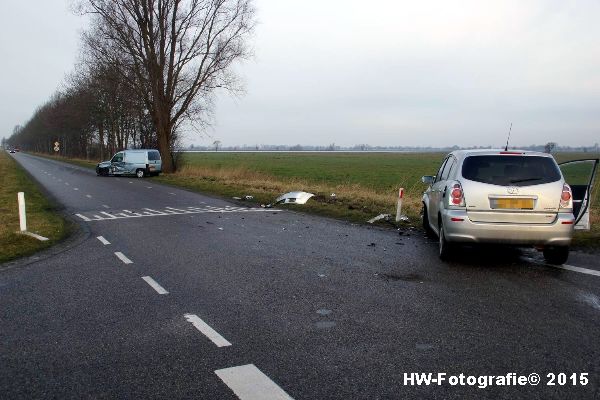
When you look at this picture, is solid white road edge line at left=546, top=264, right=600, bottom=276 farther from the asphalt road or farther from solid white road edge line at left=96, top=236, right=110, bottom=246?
solid white road edge line at left=96, top=236, right=110, bottom=246

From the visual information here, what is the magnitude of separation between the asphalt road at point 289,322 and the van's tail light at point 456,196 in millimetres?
1008

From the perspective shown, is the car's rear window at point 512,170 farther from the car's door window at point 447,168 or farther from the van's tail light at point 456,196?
the car's door window at point 447,168

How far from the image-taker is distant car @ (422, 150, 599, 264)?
23.0ft

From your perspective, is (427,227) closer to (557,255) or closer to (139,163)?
(557,255)

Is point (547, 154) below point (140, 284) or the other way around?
the other way around

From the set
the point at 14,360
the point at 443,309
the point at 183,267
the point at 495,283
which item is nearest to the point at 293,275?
the point at 183,267

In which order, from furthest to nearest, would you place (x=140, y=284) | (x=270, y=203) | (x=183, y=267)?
(x=270, y=203)
(x=183, y=267)
(x=140, y=284)

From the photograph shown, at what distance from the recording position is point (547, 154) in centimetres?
754

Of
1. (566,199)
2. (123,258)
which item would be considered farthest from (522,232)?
(123,258)

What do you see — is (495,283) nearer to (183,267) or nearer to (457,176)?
(457,176)

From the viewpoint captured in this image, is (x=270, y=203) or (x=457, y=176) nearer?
(x=457, y=176)

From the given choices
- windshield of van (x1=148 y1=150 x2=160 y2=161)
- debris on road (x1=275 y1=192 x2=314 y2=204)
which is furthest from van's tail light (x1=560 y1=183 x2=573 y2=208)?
Result: windshield of van (x1=148 y1=150 x2=160 y2=161)

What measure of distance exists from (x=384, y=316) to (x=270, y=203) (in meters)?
12.3

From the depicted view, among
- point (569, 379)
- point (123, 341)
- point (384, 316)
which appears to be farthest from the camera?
point (384, 316)
